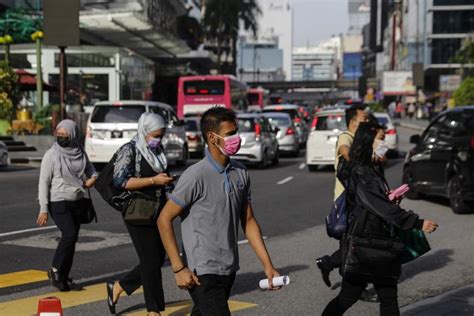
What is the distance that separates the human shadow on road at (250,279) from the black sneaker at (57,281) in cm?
158

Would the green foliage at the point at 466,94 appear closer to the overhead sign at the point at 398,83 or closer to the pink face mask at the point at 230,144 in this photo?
the overhead sign at the point at 398,83

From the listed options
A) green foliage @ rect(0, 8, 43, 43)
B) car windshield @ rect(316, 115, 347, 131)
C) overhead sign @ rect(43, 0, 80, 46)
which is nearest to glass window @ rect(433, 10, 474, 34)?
green foliage @ rect(0, 8, 43, 43)

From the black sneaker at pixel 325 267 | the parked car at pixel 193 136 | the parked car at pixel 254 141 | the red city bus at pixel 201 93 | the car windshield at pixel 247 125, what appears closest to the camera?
the black sneaker at pixel 325 267

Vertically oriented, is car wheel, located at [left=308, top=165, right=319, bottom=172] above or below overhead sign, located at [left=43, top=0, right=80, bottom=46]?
below

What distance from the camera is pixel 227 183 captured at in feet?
15.8

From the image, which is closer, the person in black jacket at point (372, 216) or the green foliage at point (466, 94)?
the person in black jacket at point (372, 216)

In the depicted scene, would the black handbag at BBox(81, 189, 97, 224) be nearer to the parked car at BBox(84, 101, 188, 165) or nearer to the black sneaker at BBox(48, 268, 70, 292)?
the black sneaker at BBox(48, 268, 70, 292)

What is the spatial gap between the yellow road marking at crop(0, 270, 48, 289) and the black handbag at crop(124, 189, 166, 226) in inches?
99.8

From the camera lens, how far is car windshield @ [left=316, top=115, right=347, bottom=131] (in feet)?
75.6

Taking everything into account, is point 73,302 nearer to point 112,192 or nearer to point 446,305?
point 112,192

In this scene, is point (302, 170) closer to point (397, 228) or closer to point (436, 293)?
point (436, 293)

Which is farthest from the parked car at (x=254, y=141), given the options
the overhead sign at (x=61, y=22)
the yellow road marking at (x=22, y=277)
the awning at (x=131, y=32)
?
the awning at (x=131, y=32)

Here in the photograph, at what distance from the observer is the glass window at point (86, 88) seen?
4112 centimetres

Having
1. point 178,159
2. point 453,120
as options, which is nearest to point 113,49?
point 178,159
